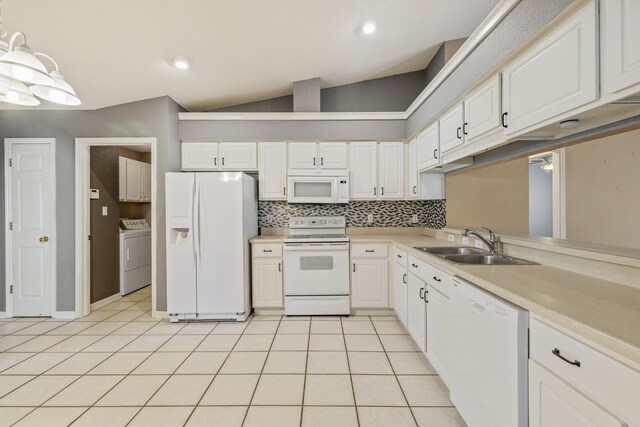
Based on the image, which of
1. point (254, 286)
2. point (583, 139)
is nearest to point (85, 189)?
point (254, 286)

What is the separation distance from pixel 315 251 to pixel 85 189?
2.77 m

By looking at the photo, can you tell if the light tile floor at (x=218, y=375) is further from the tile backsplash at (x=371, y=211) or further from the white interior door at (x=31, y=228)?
the tile backsplash at (x=371, y=211)

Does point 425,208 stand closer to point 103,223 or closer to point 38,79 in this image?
point 38,79

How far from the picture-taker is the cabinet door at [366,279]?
3295 millimetres

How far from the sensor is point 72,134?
3.30 metres

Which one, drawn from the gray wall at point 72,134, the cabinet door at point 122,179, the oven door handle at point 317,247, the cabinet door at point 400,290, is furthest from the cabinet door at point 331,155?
the cabinet door at point 122,179

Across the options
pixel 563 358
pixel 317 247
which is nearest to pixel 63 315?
pixel 317 247

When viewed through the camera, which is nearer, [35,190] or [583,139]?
[583,139]

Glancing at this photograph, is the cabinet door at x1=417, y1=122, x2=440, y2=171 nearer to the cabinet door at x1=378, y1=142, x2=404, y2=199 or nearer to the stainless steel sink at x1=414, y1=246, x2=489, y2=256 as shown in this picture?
the cabinet door at x1=378, y1=142, x2=404, y2=199

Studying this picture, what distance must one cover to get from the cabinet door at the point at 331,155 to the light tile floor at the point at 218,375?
186 cm

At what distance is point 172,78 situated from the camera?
2.97 m

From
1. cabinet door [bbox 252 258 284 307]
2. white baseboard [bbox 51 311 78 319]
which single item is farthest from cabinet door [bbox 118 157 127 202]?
cabinet door [bbox 252 258 284 307]

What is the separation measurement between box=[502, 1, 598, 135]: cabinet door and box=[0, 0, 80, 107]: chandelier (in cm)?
244

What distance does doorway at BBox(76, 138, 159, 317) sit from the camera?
10.9ft
